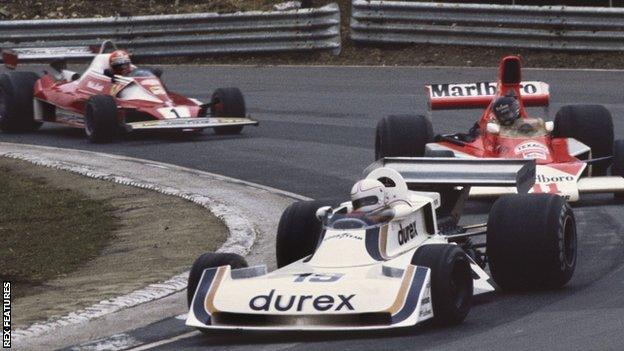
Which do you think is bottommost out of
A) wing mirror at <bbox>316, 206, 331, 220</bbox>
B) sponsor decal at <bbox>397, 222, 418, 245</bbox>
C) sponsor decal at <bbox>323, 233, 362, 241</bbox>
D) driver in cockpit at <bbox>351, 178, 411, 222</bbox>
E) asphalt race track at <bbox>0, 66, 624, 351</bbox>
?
Result: asphalt race track at <bbox>0, 66, 624, 351</bbox>

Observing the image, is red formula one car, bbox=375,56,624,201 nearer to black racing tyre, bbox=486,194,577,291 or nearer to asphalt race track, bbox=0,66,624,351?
asphalt race track, bbox=0,66,624,351

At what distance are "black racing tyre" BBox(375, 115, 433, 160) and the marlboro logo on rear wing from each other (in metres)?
0.46

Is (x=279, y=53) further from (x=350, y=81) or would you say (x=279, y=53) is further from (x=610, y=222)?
(x=610, y=222)

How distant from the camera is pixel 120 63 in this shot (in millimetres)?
23750

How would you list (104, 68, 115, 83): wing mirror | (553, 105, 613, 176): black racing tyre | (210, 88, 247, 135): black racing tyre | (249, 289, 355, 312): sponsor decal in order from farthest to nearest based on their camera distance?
(104, 68, 115, 83): wing mirror, (210, 88, 247, 135): black racing tyre, (553, 105, 613, 176): black racing tyre, (249, 289, 355, 312): sponsor decal

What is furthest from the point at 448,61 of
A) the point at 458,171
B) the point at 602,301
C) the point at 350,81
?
the point at 602,301

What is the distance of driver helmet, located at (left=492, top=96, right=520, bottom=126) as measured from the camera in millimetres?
17344

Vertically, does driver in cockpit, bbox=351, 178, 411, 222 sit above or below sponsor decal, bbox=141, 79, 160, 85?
above

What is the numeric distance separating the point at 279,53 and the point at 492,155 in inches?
534

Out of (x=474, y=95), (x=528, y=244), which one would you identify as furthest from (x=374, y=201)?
(x=474, y=95)

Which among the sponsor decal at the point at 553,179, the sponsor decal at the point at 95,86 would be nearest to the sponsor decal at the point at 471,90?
the sponsor decal at the point at 553,179

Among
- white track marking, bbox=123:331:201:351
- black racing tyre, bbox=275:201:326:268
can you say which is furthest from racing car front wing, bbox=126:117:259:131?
white track marking, bbox=123:331:201:351

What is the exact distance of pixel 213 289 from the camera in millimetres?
10609

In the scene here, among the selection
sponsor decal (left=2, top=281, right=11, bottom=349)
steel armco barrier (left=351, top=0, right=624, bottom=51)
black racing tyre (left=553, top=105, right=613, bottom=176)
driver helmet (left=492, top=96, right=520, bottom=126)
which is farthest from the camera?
steel armco barrier (left=351, top=0, right=624, bottom=51)
